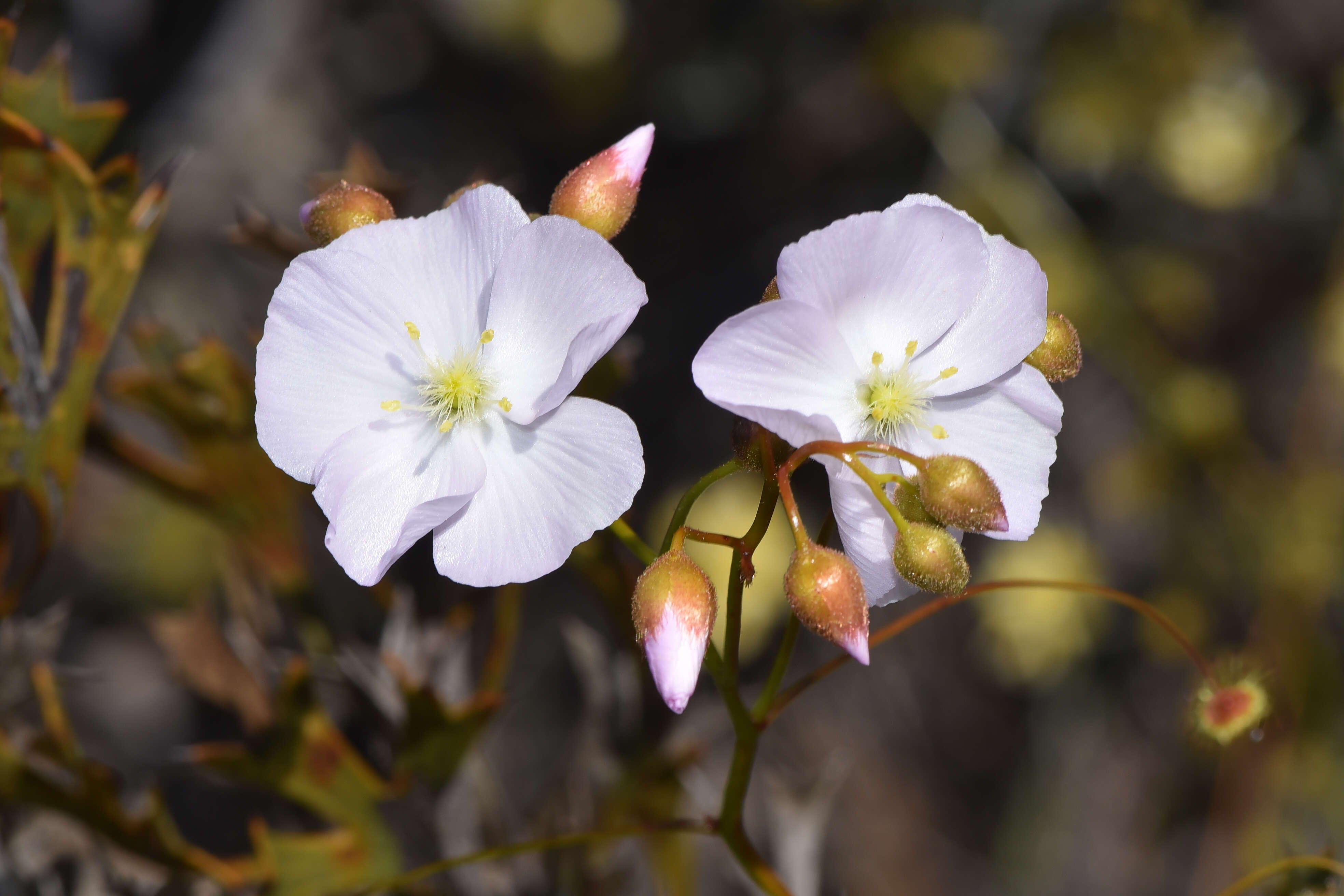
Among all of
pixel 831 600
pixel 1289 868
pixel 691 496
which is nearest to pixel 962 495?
pixel 831 600

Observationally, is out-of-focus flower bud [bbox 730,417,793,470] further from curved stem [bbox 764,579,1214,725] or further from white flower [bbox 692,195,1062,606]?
curved stem [bbox 764,579,1214,725]

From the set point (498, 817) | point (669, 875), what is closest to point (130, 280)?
point (498, 817)

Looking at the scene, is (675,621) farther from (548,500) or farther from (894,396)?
(894,396)

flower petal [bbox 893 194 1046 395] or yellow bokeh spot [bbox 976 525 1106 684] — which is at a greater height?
flower petal [bbox 893 194 1046 395]

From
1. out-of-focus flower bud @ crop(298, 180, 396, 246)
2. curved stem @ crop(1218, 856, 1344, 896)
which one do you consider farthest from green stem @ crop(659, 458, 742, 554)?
curved stem @ crop(1218, 856, 1344, 896)

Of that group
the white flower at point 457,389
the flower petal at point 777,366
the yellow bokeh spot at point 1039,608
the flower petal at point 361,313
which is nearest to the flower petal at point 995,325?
the flower petal at point 777,366

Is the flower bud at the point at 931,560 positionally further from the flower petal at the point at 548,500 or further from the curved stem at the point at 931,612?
the flower petal at the point at 548,500

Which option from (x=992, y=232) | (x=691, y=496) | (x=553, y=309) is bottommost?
(x=992, y=232)

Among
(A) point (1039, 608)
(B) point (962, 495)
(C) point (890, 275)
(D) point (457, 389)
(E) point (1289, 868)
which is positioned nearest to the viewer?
(B) point (962, 495)
